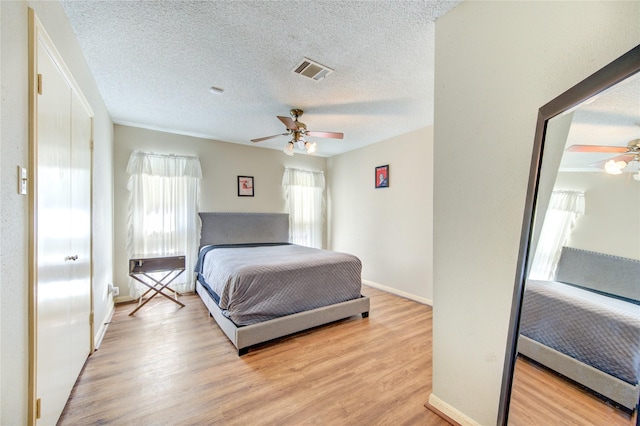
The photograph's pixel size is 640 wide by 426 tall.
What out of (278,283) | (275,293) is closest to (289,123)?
(278,283)

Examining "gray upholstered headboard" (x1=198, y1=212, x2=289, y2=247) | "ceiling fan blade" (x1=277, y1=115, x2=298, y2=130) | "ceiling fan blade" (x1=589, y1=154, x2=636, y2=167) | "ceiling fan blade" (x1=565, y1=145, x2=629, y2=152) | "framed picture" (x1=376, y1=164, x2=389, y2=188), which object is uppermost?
"ceiling fan blade" (x1=277, y1=115, x2=298, y2=130)

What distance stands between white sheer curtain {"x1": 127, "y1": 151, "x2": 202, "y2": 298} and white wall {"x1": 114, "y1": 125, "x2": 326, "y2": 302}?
12 cm

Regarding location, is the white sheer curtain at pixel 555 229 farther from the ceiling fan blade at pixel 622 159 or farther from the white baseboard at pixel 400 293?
the white baseboard at pixel 400 293

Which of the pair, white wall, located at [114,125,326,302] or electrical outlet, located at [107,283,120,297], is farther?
white wall, located at [114,125,326,302]

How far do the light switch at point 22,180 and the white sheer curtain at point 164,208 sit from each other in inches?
119

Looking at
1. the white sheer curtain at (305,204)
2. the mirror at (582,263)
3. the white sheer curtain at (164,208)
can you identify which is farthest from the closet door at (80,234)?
the white sheer curtain at (305,204)

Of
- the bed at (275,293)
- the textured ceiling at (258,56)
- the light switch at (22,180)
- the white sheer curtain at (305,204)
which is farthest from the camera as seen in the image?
the white sheer curtain at (305,204)

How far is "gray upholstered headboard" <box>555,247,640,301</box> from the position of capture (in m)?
0.82

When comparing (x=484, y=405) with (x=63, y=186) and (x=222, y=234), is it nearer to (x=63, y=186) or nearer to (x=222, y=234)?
(x=63, y=186)

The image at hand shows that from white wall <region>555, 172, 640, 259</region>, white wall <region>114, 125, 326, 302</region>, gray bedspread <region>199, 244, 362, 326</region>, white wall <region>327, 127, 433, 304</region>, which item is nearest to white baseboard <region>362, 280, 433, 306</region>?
white wall <region>327, 127, 433, 304</region>

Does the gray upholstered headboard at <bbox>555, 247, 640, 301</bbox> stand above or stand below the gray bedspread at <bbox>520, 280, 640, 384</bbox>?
above

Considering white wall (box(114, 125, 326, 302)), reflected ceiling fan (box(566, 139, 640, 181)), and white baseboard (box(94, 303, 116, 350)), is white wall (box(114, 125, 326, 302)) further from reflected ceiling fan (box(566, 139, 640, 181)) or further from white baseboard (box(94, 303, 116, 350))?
reflected ceiling fan (box(566, 139, 640, 181))

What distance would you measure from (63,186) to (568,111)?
2730mm

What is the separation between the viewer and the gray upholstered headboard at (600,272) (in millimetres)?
821
